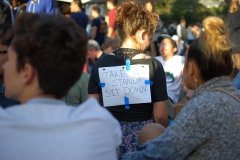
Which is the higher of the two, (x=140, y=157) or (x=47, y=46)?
(x=47, y=46)

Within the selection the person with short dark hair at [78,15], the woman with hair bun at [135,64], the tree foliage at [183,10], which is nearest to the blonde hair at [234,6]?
the woman with hair bun at [135,64]

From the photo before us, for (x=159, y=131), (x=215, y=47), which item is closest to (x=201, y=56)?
(x=215, y=47)

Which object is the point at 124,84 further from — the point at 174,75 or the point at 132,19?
the point at 174,75

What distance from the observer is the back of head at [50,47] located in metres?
1.57

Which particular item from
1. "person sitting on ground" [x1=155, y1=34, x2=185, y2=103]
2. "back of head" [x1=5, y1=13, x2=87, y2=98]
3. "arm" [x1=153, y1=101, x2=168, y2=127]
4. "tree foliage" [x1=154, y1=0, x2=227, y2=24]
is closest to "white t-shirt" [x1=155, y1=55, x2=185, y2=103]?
"person sitting on ground" [x1=155, y1=34, x2=185, y2=103]

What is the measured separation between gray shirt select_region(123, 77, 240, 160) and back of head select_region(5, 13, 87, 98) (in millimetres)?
733

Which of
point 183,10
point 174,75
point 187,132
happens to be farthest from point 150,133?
point 183,10

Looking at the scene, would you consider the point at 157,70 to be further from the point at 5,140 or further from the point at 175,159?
the point at 5,140

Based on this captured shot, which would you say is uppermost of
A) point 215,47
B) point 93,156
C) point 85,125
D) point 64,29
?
point 64,29

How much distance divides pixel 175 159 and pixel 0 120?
98 centimetres

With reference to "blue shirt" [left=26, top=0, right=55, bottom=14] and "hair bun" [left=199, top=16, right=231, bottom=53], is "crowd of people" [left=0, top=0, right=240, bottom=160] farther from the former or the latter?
"blue shirt" [left=26, top=0, right=55, bottom=14]

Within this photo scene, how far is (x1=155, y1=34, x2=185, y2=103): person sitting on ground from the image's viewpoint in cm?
627

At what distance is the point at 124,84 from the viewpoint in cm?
326

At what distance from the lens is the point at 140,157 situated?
7.52 ft
